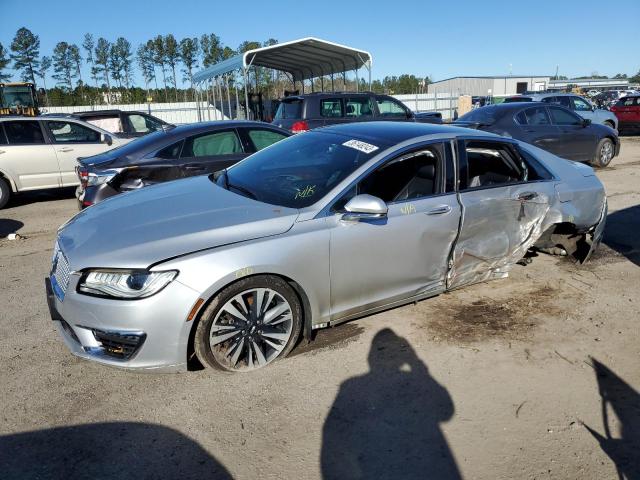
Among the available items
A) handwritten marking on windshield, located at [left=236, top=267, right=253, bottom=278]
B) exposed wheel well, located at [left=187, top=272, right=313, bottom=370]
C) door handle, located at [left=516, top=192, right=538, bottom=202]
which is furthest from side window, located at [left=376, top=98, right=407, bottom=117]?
handwritten marking on windshield, located at [left=236, top=267, right=253, bottom=278]

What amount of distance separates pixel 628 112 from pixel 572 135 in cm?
1128

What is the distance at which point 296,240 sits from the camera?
128 inches

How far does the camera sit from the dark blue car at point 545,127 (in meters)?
10.9

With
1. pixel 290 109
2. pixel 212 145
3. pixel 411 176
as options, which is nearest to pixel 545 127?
pixel 290 109

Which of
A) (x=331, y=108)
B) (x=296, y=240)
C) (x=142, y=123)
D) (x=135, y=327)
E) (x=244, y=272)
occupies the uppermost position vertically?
(x=331, y=108)

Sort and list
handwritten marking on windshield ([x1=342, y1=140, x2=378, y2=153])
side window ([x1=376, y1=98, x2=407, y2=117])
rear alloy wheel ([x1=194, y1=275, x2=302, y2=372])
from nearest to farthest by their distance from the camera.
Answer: rear alloy wheel ([x1=194, y1=275, x2=302, y2=372]) < handwritten marking on windshield ([x1=342, y1=140, x2=378, y2=153]) < side window ([x1=376, y1=98, x2=407, y2=117])

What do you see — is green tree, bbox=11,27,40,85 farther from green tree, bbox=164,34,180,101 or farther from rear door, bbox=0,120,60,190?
rear door, bbox=0,120,60,190

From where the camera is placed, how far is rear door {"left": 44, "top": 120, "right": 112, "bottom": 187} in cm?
939

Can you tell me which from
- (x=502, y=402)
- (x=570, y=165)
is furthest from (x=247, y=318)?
(x=570, y=165)

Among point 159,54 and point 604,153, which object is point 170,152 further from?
point 159,54

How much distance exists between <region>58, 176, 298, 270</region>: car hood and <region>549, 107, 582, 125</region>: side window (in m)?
9.83

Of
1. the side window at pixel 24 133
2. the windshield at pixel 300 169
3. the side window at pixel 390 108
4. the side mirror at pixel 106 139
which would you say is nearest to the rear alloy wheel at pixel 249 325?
the windshield at pixel 300 169

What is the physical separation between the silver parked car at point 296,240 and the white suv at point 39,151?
6285 mm

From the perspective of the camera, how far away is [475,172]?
14.2 feet
